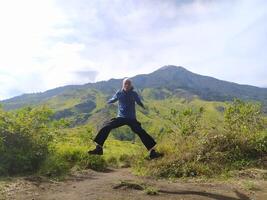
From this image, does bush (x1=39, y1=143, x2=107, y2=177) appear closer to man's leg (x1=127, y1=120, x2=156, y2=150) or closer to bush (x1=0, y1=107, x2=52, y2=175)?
bush (x1=0, y1=107, x2=52, y2=175)

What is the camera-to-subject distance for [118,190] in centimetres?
1232

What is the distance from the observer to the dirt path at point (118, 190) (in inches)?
456

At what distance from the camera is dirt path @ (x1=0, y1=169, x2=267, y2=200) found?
11586 mm

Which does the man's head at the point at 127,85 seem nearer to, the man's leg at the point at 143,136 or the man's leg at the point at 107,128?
the man's leg at the point at 107,128

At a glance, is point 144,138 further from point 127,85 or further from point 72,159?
Answer: point 72,159

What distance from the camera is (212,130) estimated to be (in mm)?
18094

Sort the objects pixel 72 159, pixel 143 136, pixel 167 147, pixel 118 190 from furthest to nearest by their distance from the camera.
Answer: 1. pixel 167 147
2. pixel 72 159
3. pixel 143 136
4. pixel 118 190

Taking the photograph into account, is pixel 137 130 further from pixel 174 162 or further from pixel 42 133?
pixel 42 133

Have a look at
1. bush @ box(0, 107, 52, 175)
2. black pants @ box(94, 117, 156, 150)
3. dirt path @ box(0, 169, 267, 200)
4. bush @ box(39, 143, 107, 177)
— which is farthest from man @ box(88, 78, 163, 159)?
bush @ box(0, 107, 52, 175)

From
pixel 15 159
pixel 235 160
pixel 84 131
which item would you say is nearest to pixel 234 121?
pixel 235 160

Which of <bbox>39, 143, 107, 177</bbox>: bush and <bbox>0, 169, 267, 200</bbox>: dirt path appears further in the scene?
<bbox>39, 143, 107, 177</bbox>: bush

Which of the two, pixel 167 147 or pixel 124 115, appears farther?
pixel 167 147

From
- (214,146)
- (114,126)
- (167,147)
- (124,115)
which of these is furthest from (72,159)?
(214,146)

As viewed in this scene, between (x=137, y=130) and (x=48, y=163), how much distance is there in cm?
373
